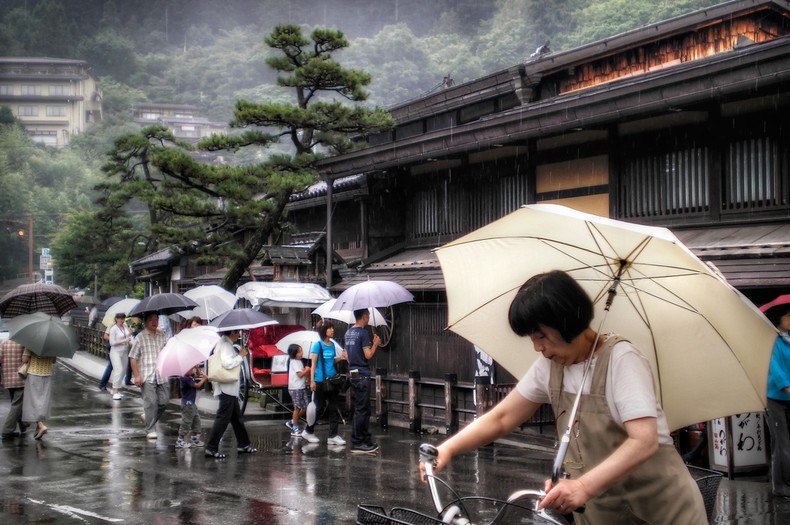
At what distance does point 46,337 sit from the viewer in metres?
13.6

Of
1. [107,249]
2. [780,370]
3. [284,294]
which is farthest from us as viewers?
[107,249]

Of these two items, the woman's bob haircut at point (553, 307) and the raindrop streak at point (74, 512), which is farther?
the raindrop streak at point (74, 512)

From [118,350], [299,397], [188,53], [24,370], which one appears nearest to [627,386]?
[299,397]

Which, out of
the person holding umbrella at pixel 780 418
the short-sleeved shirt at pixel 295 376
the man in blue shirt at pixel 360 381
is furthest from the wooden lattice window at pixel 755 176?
the short-sleeved shirt at pixel 295 376

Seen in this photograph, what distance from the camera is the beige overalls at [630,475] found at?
3381mm

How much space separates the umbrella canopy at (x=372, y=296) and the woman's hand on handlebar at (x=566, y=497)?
10977 mm

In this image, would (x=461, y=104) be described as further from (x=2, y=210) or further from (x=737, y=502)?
(x=2, y=210)

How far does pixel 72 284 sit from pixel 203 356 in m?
54.9

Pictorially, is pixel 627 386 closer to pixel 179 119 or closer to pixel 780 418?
pixel 780 418

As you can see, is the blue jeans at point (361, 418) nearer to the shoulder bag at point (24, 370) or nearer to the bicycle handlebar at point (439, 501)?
the shoulder bag at point (24, 370)

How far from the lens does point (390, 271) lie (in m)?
18.2

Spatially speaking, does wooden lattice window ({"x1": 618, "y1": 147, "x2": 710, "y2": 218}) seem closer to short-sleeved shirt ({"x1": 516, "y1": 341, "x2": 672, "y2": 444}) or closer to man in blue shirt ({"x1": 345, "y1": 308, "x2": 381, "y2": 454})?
man in blue shirt ({"x1": 345, "y1": 308, "x2": 381, "y2": 454})

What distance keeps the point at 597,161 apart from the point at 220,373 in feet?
23.5

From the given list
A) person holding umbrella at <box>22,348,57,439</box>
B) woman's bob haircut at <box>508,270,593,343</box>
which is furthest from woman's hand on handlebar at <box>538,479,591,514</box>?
person holding umbrella at <box>22,348,57,439</box>
